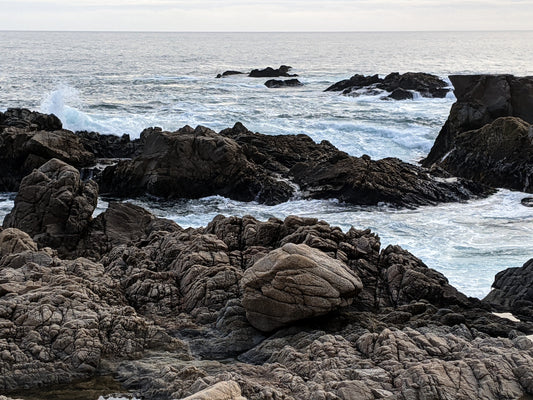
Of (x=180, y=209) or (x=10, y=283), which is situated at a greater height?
(x=10, y=283)

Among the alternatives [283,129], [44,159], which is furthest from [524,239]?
[283,129]

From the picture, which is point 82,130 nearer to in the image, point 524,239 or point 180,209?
point 180,209

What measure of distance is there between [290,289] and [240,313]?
126 centimetres

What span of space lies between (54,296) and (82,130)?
99.2ft

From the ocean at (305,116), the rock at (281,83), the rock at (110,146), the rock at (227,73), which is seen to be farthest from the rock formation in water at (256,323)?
the rock at (227,73)

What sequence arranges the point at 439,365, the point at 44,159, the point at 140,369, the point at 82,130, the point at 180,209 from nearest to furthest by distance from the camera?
the point at 439,365 < the point at 140,369 < the point at 180,209 < the point at 44,159 < the point at 82,130

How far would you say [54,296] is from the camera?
37.2 ft

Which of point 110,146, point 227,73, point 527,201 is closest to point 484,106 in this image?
point 527,201

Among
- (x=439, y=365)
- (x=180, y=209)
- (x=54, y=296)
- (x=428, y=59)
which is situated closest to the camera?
(x=439, y=365)

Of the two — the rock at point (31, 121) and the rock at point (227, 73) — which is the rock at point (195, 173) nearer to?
the rock at point (31, 121)

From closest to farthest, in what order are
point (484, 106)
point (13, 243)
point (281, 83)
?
point (13, 243), point (484, 106), point (281, 83)

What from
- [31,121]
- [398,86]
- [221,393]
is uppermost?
[221,393]

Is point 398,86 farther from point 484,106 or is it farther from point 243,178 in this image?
point 243,178

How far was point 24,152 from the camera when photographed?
1141 inches
